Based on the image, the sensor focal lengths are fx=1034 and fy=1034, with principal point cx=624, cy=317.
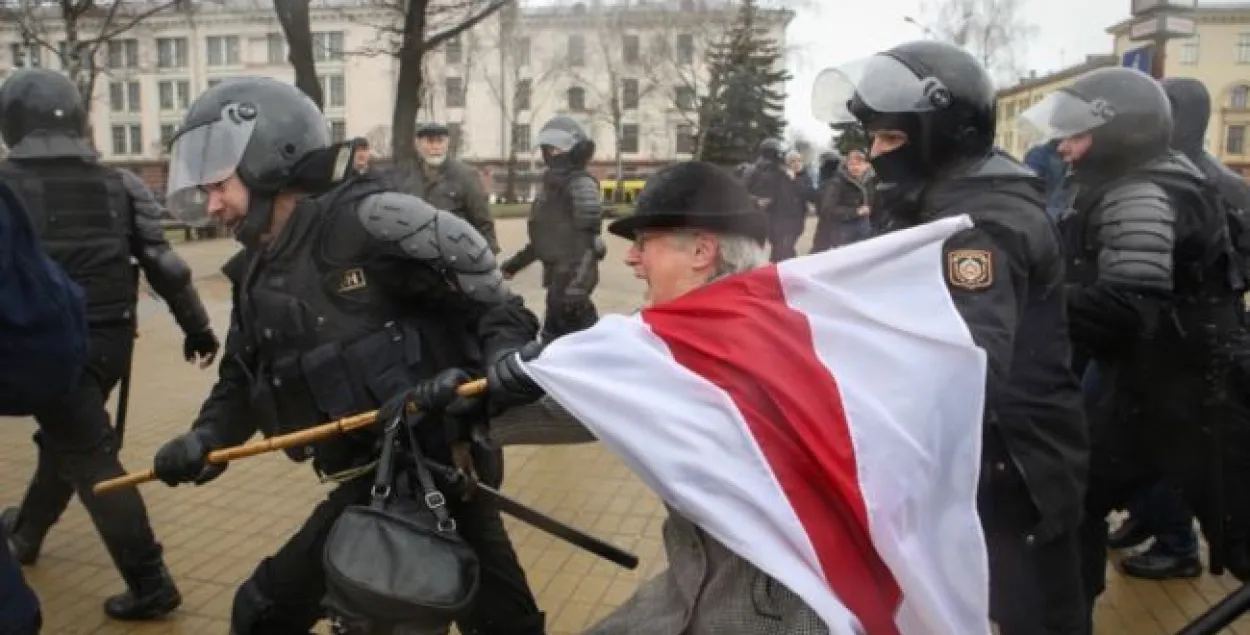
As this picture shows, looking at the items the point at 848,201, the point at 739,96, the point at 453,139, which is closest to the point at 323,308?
the point at 848,201

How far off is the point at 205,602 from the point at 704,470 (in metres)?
2.88

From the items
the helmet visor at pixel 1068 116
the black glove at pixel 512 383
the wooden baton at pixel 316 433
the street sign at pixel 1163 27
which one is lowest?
the wooden baton at pixel 316 433

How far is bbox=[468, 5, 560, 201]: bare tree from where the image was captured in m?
50.5

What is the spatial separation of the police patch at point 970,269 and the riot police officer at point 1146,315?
1148 mm

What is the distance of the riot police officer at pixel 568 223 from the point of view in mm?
6645

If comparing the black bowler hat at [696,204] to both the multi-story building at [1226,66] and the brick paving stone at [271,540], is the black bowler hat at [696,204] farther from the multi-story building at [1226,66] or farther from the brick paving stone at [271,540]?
the multi-story building at [1226,66]

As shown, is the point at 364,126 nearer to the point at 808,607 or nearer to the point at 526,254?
the point at 526,254

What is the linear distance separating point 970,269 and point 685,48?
5350cm

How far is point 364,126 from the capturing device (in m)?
68.8

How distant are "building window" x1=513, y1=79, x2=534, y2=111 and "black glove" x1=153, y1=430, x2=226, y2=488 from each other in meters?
53.0

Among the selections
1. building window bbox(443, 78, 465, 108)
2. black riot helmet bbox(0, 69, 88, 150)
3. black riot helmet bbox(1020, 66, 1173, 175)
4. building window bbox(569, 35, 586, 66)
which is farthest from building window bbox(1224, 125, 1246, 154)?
black riot helmet bbox(0, 69, 88, 150)

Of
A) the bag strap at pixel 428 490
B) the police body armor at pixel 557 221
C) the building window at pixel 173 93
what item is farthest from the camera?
the building window at pixel 173 93

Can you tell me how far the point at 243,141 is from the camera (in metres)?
2.67

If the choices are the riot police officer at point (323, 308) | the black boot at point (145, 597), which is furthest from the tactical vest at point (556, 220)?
the riot police officer at point (323, 308)
